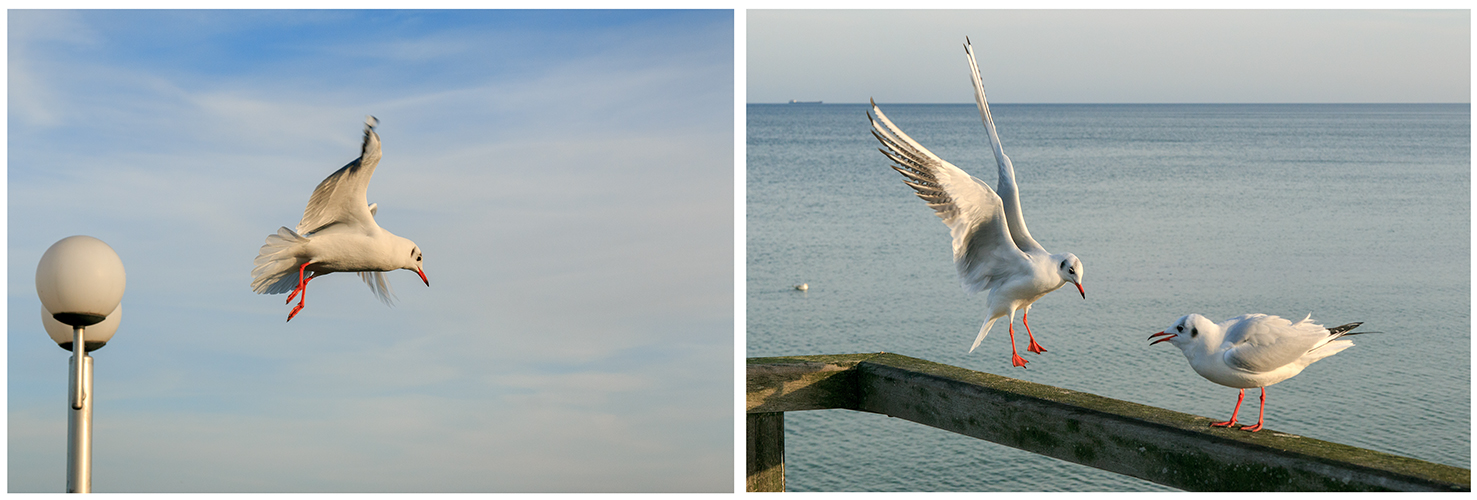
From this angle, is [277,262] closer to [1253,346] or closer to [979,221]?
[979,221]

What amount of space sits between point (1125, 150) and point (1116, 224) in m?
13.6

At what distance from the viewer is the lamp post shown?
6.65ft

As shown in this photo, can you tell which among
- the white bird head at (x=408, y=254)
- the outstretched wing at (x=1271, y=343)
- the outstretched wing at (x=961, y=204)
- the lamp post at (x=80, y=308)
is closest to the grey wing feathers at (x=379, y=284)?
the white bird head at (x=408, y=254)

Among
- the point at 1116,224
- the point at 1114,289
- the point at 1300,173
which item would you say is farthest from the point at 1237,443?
the point at 1300,173

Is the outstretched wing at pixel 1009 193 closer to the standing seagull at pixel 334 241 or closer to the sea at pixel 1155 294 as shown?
the sea at pixel 1155 294

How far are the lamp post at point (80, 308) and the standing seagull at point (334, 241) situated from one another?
0.27 meters

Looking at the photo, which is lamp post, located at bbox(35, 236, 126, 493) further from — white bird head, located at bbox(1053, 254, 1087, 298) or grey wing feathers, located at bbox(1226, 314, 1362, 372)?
grey wing feathers, located at bbox(1226, 314, 1362, 372)

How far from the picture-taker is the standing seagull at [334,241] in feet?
7.13

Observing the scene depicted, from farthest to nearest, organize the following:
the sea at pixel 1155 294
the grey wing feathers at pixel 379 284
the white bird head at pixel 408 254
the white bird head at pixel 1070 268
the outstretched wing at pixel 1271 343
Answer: the sea at pixel 1155 294 < the grey wing feathers at pixel 379 284 < the white bird head at pixel 408 254 < the white bird head at pixel 1070 268 < the outstretched wing at pixel 1271 343

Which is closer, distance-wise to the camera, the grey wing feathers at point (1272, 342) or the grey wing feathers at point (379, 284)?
the grey wing feathers at point (1272, 342)

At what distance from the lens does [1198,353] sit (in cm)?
170

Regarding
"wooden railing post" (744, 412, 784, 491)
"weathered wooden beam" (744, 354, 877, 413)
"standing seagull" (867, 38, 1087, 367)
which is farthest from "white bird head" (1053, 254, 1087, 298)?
"wooden railing post" (744, 412, 784, 491)

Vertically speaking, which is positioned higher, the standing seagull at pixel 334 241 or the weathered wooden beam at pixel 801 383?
the standing seagull at pixel 334 241

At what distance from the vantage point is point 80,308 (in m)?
2.05
